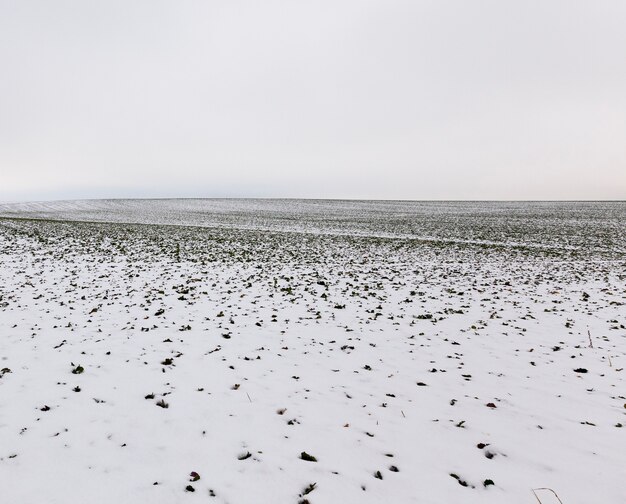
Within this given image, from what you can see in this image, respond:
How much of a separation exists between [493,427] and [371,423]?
1.94 metres

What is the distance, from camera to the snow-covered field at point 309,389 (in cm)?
446

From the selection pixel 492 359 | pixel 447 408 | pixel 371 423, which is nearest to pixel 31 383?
pixel 371 423

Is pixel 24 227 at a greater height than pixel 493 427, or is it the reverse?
pixel 24 227

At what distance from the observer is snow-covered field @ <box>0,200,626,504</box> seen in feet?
14.6

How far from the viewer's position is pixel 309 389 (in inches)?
264

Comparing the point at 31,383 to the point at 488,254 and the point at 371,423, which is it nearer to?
the point at 371,423

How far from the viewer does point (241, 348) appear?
27.9ft

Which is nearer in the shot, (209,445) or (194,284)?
(209,445)

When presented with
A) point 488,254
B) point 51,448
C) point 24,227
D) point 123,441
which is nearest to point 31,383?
point 51,448

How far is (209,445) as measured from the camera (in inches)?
199

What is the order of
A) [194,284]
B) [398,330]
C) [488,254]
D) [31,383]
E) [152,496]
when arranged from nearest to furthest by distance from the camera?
[152,496] < [31,383] < [398,330] < [194,284] < [488,254]

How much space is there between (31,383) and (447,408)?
25.1 feet

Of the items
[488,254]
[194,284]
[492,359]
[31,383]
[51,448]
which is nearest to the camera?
[51,448]

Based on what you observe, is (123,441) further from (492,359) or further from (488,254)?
(488,254)
